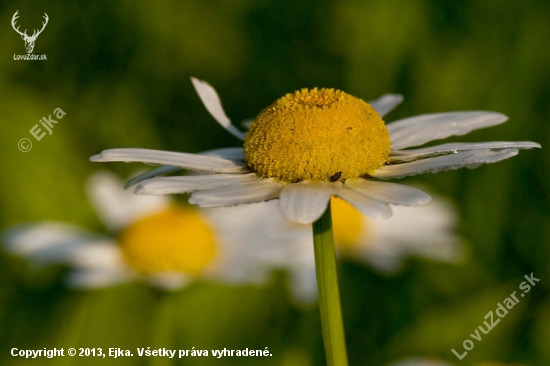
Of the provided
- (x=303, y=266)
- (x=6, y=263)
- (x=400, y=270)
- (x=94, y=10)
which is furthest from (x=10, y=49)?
(x=400, y=270)

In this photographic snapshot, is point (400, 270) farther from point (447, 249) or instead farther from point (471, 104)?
point (471, 104)

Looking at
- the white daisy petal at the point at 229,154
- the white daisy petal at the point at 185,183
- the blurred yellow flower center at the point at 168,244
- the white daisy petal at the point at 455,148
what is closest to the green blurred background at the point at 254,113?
the blurred yellow flower center at the point at 168,244

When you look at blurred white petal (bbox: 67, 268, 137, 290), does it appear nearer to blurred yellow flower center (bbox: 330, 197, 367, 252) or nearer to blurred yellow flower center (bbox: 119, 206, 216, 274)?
blurred yellow flower center (bbox: 119, 206, 216, 274)

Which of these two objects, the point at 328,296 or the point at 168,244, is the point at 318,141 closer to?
the point at 328,296

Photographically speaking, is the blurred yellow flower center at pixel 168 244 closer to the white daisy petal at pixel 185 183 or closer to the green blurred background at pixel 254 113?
the green blurred background at pixel 254 113

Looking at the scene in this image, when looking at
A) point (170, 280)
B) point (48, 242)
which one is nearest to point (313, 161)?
point (170, 280)
